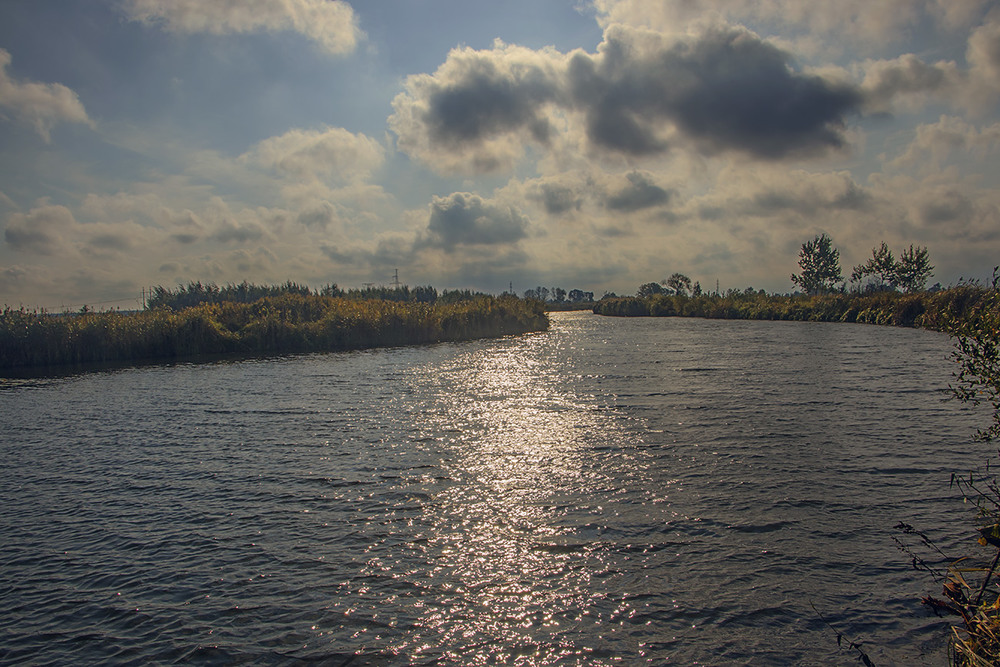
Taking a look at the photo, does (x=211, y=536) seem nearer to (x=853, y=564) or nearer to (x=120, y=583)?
(x=120, y=583)

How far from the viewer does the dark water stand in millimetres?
9305

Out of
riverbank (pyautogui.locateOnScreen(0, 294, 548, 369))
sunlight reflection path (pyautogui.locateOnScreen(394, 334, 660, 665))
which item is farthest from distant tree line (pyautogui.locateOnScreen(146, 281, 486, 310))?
sunlight reflection path (pyautogui.locateOnScreen(394, 334, 660, 665))

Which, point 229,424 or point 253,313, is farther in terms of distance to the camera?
point 253,313

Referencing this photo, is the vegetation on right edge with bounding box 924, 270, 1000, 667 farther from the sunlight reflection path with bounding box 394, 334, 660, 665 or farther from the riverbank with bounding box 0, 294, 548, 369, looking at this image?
the riverbank with bounding box 0, 294, 548, 369

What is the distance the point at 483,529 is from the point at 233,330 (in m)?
64.9

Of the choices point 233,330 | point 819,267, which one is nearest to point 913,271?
point 819,267

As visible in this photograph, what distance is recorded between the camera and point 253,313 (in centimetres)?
7375

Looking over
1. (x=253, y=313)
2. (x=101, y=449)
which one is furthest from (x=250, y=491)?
(x=253, y=313)

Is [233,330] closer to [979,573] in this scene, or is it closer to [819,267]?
[979,573]

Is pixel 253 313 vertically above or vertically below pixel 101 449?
above

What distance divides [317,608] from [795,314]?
380 feet

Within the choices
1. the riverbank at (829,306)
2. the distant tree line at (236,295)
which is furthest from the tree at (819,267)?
the distant tree line at (236,295)

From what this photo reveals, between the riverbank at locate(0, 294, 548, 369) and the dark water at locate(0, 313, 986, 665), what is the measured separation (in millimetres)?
34073

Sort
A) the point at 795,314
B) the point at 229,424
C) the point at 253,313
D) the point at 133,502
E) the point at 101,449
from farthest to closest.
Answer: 1. the point at 795,314
2. the point at 253,313
3. the point at 229,424
4. the point at 101,449
5. the point at 133,502
